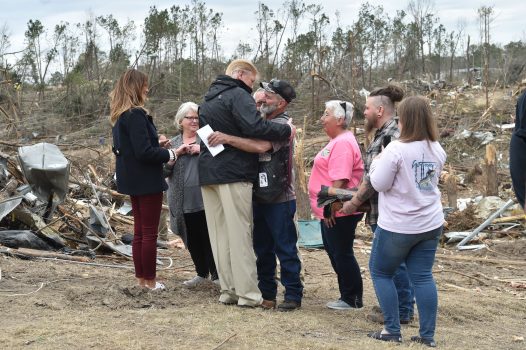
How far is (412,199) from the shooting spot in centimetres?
442

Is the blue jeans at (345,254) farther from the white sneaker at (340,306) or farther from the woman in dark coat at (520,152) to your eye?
the woman in dark coat at (520,152)

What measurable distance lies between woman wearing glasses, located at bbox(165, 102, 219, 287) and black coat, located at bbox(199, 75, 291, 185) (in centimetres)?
71

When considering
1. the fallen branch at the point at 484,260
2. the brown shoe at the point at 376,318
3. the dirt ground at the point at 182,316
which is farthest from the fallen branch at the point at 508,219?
the brown shoe at the point at 376,318

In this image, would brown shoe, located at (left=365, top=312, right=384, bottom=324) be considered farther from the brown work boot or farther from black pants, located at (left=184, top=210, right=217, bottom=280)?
black pants, located at (left=184, top=210, right=217, bottom=280)

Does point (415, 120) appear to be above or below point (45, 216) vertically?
above

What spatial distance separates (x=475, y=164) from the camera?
1752 centimetres

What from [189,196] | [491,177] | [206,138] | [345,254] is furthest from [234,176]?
[491,177]

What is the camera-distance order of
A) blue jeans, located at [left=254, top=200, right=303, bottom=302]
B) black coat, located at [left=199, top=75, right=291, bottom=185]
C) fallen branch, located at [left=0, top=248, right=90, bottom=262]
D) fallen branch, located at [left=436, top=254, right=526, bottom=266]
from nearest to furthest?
1. black coat, located at [left=199, top=75, right=291, bottom=185]
2. blue jeans, located at [left=254, top=200, right=303, bottom=302]
3. fallen branch, located at [left=0, top=248, right=90, bottom=262]
4. fallen branch, located at [left=436, top=254, right=526, bottom=266]

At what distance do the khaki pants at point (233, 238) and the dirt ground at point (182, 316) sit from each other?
155 millimetres

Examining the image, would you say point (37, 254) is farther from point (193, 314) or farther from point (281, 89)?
point (281, 89)

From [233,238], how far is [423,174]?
5.35 feet

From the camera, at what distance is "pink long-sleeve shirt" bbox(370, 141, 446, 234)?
441 centimetres

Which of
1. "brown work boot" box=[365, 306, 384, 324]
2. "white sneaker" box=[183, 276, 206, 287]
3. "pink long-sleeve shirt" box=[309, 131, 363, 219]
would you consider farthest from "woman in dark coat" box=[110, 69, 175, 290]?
"brown work boot" box=[365, 306, 384, 324]

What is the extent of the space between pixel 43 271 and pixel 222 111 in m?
2.57
